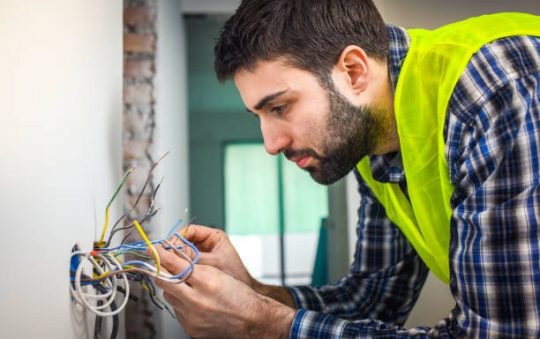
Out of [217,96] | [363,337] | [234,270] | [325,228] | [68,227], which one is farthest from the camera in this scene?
[217,96]

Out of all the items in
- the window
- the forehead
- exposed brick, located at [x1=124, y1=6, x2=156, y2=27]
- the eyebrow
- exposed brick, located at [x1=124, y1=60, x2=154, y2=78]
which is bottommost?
the window

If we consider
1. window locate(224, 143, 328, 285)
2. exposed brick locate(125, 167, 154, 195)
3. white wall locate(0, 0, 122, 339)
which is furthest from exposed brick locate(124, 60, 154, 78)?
window locate(224, 143, 328, 285)

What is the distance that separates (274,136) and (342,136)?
0.12 meters

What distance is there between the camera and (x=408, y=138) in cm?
85

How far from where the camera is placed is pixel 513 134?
667mm

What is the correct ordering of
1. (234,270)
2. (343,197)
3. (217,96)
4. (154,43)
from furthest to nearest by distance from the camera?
(217,96) < (343,197) < (154,43) < (234,270)

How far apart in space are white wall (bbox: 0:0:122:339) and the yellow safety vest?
0.52 meters

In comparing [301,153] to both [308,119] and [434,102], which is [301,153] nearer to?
[308,119]

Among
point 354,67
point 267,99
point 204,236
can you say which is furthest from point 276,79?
point 204,236

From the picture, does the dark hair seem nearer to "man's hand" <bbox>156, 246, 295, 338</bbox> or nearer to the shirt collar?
the shirt collar

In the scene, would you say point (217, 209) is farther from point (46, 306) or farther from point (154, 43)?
point (46, 306)

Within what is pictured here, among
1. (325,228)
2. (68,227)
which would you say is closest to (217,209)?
(325,228)

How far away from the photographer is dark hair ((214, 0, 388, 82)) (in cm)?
83

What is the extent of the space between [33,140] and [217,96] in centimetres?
351
